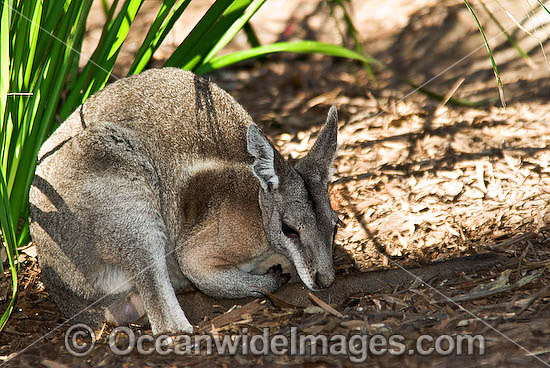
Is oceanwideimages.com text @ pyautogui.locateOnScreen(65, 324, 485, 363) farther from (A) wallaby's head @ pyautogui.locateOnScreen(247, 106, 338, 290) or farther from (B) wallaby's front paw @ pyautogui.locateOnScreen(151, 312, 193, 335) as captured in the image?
(A) wallaby's head @ pyautogui.locateOnScreen(247, 106, 338, 290)

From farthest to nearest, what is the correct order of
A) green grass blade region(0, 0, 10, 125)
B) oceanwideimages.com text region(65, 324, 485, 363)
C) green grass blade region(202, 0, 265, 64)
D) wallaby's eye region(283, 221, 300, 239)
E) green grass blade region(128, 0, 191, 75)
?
green grass blade region(202, 0, 265, 64), green grass blade region(128, 0, 191, 75), wallaby's eye region(283, 221, 300, 239), green grass blade region(0, 0, 10, 125), oceanwideimages.com text region(65, 324, 485, 363)

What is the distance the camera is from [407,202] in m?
5.51

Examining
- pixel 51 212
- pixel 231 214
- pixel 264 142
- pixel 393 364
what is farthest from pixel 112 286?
pixel 393 364

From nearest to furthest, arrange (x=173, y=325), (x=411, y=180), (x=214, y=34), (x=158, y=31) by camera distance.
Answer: (x=173, y=325)
(x=158, y=31)
(x=214, y=34)
(x=411, y=180)

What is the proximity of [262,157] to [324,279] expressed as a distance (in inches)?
34.2

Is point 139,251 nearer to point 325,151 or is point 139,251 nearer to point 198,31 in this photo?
point 325,151

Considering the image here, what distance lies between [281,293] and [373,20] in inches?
192

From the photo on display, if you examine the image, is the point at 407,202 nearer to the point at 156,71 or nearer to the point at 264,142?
the point at 264,142

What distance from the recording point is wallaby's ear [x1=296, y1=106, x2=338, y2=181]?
480 centimetres

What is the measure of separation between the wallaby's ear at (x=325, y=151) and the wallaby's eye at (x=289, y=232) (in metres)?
0.42

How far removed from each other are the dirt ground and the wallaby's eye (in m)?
0.48

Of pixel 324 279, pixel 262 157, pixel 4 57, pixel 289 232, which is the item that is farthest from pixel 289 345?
pixel 4 57

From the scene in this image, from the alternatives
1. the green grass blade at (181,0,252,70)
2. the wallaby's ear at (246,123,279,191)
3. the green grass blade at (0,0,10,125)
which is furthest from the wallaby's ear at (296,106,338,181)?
the green grass blade at (0,0,10,125)

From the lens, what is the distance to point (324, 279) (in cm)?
446
